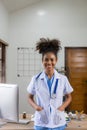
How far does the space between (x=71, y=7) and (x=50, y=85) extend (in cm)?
408

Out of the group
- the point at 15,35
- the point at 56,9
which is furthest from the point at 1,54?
the point at 56,9

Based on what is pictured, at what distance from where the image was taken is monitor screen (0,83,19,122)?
1987 millimetres

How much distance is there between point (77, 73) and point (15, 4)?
7.32 ft

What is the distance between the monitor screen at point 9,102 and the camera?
1.99 meters

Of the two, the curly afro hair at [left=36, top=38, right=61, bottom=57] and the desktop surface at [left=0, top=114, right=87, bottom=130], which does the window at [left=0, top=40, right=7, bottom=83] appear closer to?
the desktop surface at [left=0, top=114, right=87, bottom=130]

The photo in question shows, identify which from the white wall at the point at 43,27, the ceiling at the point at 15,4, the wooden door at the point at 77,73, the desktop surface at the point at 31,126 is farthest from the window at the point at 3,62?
A: the desktop surface at the point at 31,126

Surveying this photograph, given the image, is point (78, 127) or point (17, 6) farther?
point (17, 6)

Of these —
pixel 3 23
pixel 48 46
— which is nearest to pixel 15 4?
pixel 3 23

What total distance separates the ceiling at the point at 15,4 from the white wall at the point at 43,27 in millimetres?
137

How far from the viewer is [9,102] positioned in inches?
79.0

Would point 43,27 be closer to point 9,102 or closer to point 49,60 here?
point 9,102

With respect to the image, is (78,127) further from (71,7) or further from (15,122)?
(71,7)

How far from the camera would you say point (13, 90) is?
198 centimetres

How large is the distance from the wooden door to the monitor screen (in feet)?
11.5
